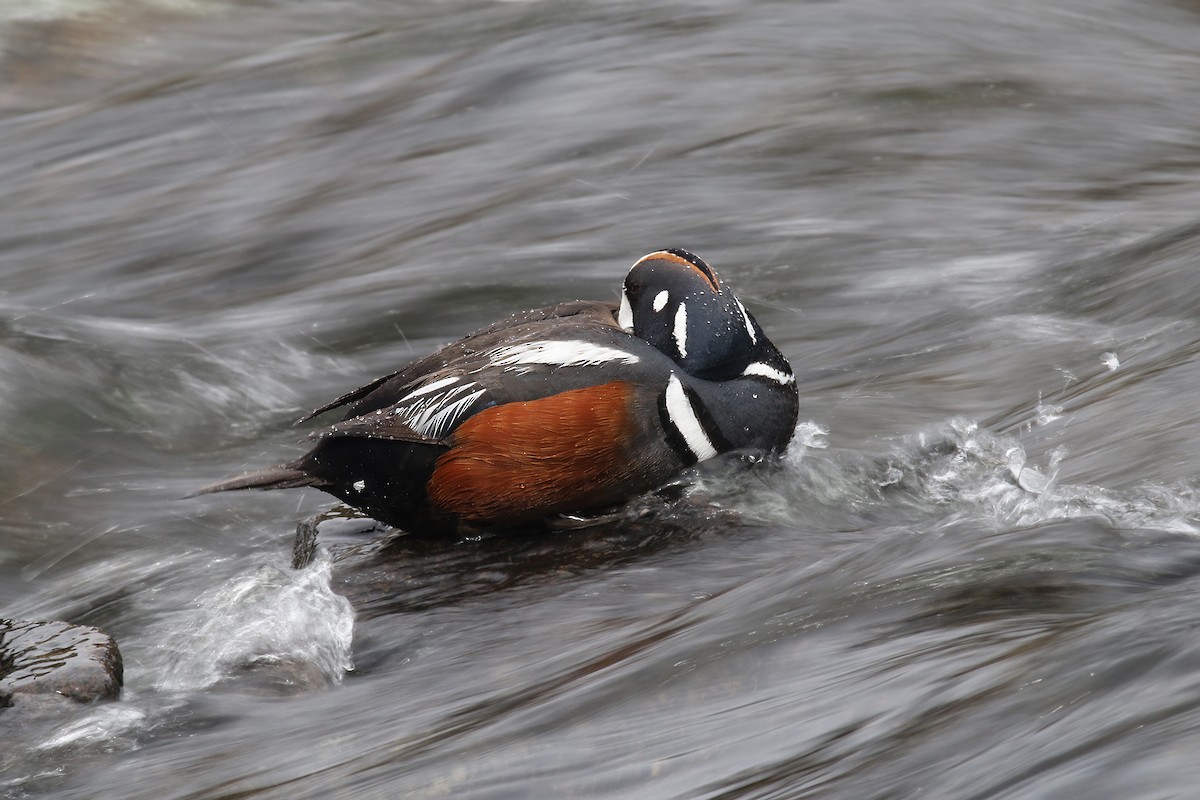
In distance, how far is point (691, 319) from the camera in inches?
207

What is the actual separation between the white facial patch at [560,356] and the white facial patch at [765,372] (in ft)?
1.50

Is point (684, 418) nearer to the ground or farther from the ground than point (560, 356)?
nearer to the ground

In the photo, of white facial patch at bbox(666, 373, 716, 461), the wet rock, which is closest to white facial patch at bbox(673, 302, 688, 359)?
white facial patch at bbox(666, 373, 716, 461)

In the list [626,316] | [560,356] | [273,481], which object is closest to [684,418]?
[560,356]

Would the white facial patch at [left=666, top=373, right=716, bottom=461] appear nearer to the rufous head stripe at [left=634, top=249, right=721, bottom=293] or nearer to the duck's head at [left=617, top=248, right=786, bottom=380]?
the duck's head at [left=617, top=248, right=786, bottom=380]

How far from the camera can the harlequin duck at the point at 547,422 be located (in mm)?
4980

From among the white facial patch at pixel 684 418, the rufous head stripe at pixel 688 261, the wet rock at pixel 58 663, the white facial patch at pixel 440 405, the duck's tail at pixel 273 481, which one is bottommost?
the wet rock at pixel 58 663

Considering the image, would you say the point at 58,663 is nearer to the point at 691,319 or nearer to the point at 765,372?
the point at 691,319

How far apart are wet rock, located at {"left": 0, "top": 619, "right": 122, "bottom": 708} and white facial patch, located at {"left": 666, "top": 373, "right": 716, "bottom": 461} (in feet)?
6.14

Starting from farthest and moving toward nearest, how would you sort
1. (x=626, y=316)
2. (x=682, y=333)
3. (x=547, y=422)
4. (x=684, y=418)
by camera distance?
(x=626, y=316), (x=682, y=333), (x=684, y=418), (x=547, y=422)

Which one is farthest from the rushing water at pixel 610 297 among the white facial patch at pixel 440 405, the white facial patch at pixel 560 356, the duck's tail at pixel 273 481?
the white facial patch at pixel 560 356

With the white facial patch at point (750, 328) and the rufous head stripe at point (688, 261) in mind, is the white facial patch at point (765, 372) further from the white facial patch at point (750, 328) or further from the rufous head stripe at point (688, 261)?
the rufous head stripe at point (688, 261)

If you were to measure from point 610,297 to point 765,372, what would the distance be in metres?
2.77

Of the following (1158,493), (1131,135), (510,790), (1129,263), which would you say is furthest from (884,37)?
(510,790)
